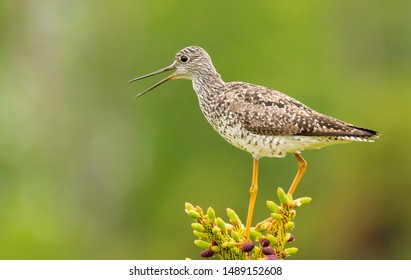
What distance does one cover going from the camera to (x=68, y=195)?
36.5 m

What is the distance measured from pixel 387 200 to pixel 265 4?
6.61 meters

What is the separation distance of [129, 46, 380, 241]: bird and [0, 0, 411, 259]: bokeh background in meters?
16.2

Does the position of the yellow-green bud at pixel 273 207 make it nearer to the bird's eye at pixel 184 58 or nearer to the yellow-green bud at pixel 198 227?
the yellow-green bud at pixel 198 227

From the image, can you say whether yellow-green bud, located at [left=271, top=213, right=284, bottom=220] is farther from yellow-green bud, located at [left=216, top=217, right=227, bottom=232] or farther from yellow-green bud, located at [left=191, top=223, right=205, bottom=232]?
yellow-green bud, located at [left=191, top=223, right=205, bottom=232]

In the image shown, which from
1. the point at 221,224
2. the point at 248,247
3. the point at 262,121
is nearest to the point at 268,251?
the point at 248,247

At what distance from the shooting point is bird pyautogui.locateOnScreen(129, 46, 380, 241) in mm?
11227

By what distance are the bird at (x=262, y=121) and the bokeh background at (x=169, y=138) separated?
16249 mm

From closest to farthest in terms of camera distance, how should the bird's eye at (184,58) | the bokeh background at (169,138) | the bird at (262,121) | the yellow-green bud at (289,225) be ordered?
the yellow-green bud at (289,225) → the bird at (262,121) → the bird's eye at (184,58) → the bokeh background at (169,138)

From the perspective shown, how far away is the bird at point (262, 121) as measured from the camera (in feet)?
36.8

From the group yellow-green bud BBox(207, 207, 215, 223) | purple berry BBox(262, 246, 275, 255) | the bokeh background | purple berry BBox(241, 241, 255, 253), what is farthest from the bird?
the bokeh background

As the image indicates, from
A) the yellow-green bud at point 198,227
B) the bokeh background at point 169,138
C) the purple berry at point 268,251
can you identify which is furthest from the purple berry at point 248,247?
the bokeh background at point 169,138

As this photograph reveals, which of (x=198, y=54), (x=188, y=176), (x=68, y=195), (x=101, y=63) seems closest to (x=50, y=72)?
(x=101, y=63)

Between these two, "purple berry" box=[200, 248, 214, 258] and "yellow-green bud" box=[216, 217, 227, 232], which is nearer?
"purple berry" box=[200, 248, 214, 258]

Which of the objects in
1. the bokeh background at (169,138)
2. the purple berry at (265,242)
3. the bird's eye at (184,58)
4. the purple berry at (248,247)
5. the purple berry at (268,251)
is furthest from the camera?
the bokeh background at (169,138)
